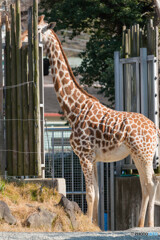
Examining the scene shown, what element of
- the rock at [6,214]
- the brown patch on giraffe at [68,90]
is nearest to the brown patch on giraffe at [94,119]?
the brown patch on giraffe at [68,90]

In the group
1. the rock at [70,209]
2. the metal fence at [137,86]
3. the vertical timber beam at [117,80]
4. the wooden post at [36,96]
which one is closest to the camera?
the rock at [70,209]

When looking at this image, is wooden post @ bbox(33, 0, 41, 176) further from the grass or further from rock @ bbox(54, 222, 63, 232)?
rock @ bbox(54, 222, 63, 232)

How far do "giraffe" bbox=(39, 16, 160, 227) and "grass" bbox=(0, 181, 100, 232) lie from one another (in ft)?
2.17

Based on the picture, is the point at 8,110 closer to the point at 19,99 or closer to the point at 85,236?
the point at 19,99

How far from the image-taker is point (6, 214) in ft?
33.2

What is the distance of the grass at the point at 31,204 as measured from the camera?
10.2 m

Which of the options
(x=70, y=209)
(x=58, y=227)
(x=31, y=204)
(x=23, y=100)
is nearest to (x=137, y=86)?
(x=23, y=100)

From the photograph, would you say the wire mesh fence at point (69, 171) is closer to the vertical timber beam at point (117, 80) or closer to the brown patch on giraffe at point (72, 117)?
the vertical timber beam at point (117, 80)

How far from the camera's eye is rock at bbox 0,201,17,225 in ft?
33.1

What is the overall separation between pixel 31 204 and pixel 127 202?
10.8 ft

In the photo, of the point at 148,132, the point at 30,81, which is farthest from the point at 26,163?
the point at 148,132

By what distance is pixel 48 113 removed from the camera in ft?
125

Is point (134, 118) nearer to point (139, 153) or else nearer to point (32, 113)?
point (139, 153)

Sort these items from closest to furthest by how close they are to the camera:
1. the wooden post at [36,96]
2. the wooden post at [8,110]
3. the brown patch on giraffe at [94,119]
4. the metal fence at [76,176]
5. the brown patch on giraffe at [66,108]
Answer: the brown patch on giraffe at [94,119], the brown patch on giraffe at [66,108], the wooden post at [36,96], the wooden post at [8,110], the metal fence at [76,176]
